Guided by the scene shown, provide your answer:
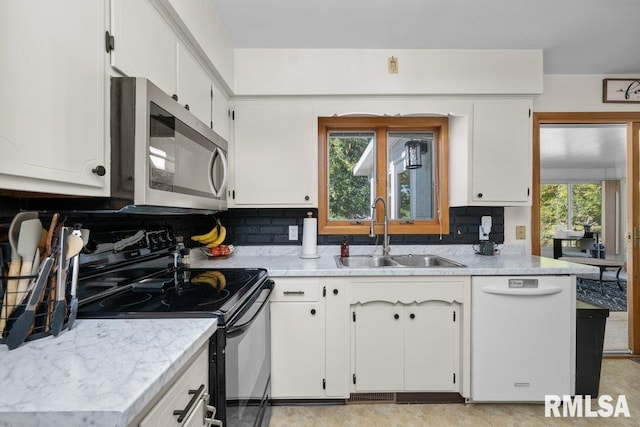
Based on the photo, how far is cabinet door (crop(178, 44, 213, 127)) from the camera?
4.80ft

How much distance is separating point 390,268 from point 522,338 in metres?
0.89

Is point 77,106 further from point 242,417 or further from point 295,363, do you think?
point 295,363

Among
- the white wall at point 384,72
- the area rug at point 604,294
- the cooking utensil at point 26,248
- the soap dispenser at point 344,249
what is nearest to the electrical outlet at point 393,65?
the white wall at point 384,72

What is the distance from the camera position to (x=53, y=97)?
0.79 meters

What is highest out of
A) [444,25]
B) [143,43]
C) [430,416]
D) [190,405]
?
[444,25]

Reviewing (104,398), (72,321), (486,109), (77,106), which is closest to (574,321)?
(486,109)

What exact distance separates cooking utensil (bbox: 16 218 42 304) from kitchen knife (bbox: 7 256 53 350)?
0.03 metres

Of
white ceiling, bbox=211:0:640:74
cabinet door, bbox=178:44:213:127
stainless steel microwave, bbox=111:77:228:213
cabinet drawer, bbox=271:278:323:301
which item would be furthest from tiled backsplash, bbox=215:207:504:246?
white ceiling, bbox=211:0:640:74

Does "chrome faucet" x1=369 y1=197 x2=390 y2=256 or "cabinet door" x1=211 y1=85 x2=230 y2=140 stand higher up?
"cabinet door" x1=211 y1=85 x2=230 y2=140

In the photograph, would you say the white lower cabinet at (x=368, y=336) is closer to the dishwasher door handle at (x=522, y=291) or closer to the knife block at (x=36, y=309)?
the dishwasher door handle at (x=522, y=291)

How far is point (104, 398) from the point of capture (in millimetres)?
563

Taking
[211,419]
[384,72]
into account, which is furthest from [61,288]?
[384,72]

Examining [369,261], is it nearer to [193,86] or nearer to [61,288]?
[193,86]

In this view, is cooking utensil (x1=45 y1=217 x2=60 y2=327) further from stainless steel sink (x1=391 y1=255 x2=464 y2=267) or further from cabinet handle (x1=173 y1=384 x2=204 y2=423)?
stainless steel sink (x1=391 y1=255 x2=464 y2=267)
